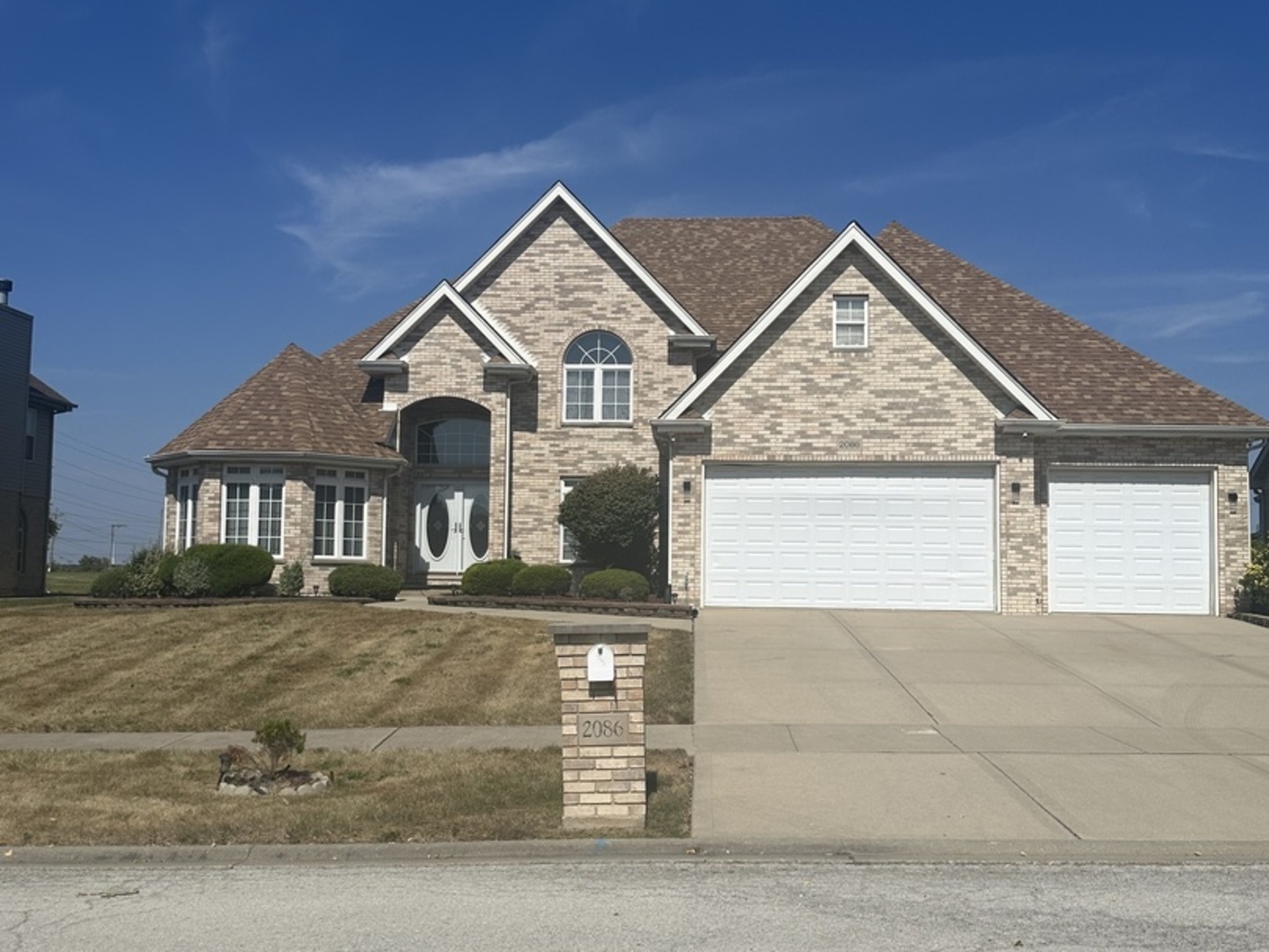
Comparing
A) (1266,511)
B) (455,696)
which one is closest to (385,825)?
(455,696)

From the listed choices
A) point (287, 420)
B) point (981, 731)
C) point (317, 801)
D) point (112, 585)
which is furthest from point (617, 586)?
point (317, 801)

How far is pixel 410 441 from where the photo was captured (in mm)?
27297

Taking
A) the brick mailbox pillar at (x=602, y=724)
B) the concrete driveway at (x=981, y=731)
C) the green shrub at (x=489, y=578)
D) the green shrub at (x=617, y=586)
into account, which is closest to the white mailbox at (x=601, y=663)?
the brick mailbox pillar at (x=602, y=724)

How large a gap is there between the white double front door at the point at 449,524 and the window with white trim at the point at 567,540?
1926 mm

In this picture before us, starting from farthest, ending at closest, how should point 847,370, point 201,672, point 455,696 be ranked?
point 847,370
point 201,672
point 455,696

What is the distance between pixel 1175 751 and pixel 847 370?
11525 millimetres

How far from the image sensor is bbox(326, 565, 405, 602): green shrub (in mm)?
22984

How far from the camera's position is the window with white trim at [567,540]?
26.0m

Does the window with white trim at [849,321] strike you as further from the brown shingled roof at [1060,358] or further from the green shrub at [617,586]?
the green shrub at [617,586]

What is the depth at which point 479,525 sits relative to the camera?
27.4m

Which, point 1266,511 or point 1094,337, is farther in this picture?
point 1266,511

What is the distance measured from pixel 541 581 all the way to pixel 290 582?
4678mm

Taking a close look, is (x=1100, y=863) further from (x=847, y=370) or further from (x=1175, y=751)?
(x=847, y=370)

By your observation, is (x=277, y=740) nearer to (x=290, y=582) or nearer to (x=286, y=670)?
(x=286, y=670)
